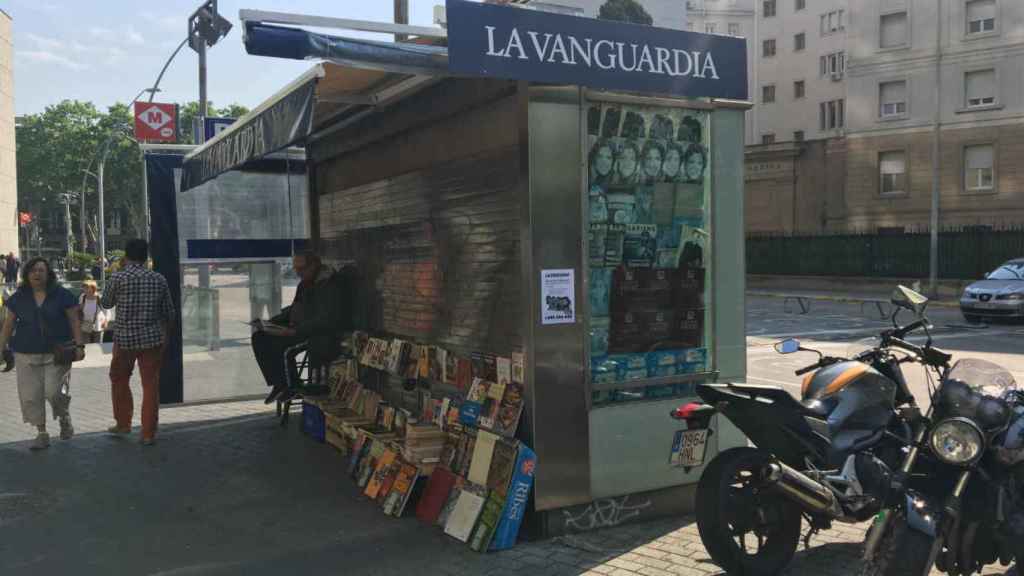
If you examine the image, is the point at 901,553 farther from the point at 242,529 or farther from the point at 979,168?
the point at 979,168

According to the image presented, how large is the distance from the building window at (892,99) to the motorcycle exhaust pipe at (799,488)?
3951cm

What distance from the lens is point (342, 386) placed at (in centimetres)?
833

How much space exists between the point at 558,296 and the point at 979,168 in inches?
1493

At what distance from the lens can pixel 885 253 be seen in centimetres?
3316

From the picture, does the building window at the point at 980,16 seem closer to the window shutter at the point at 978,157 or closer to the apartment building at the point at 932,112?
the apartment building at the point at 932,112

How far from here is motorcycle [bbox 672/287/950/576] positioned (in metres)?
4.38

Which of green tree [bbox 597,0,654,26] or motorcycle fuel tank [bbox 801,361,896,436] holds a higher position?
green tree [bbox 597,0,654,26]

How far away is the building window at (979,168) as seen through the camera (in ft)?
121

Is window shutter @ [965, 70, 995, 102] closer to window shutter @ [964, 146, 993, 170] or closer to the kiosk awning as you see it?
window shutter @ [964, 146, 993, 170]

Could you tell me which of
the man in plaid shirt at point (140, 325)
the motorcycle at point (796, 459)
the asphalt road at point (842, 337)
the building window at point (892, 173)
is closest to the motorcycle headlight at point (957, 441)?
the motorcycle at point (796, 459)

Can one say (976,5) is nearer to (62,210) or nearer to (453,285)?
(453,285)

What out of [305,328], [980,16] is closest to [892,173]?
[980,16]

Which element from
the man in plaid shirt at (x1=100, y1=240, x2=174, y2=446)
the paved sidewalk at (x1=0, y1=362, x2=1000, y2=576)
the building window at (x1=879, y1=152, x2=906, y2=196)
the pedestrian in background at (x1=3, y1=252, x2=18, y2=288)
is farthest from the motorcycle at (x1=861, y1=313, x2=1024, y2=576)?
the building window at (x1=879, y1=152, x2=906, y2=196)

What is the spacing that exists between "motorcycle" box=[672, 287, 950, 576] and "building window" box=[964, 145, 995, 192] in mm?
37030
